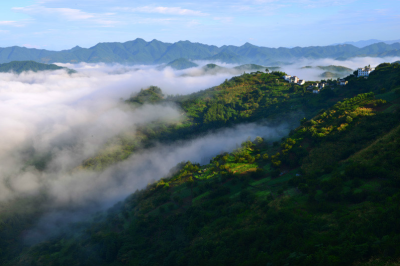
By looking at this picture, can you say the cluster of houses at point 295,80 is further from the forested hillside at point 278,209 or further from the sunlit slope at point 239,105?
the forested hillside at point 278,209

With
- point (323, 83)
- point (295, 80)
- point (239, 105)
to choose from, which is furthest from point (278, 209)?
point (295, 80)

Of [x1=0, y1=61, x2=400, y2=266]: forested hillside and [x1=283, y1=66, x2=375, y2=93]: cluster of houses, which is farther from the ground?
[x1=283, y1=66, x2=375, y2=93]: cluster of houses

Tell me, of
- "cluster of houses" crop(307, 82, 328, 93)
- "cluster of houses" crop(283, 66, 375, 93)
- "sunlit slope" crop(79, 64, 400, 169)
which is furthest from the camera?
"cluster of houses" crop(307, 82, 328, 93)

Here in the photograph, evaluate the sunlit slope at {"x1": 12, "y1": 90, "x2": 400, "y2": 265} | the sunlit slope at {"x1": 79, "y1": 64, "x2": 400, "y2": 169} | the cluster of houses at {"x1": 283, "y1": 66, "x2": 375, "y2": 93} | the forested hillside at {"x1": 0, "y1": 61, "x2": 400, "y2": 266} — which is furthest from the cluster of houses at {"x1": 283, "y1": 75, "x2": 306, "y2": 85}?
the sunlit slope at {"x1": 12, "y1": 90, "x2": 400, "y2": 265}

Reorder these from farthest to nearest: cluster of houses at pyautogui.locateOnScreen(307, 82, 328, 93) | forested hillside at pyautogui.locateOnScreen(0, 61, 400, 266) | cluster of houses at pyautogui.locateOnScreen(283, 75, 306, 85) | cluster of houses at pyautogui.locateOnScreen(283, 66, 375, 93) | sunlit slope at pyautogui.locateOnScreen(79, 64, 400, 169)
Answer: cluster of houses at pyautogui.locateOnScreen(283, 75, 306, 85) → cluster of houses at pyautogui.locateOnScreen(307, 82, 328, 93) → cluster of houses at pyautogui.locateOnScreen(283, 66, 375, 93) → sunlit slope at pyautogui.locateOnScreen(79, 64, 400, 169) → forested hillside at pyautogui.locateOnScreen(0, 61, 400, 266)

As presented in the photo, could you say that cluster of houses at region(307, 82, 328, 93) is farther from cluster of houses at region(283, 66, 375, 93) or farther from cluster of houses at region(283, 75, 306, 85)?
cluster of houses at region(283, 75, 306, 85)

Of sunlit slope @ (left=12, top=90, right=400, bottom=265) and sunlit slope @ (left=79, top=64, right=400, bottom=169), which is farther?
sunlit slope @ (left=79, top=64, right=400, bottom=169)

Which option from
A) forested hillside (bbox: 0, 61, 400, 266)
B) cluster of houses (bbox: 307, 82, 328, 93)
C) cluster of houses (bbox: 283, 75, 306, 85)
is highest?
cluster of houses (bbox: 283, 75, 306, 85)
